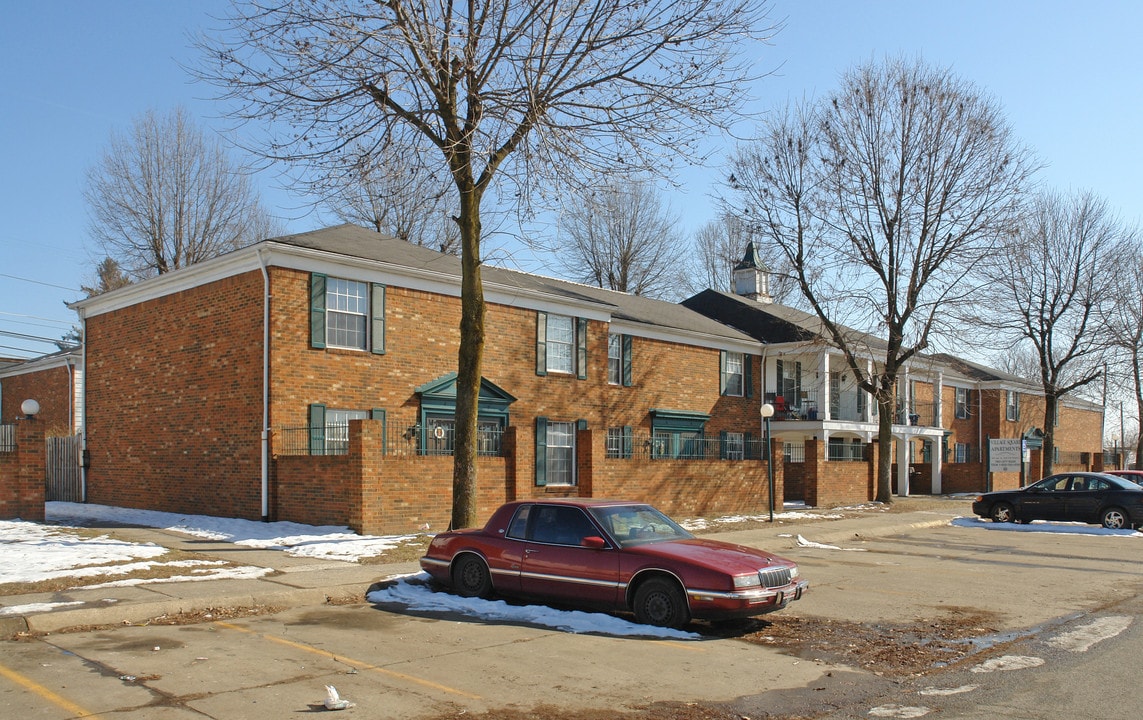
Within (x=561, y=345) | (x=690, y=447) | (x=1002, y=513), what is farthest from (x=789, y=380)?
(x=561, y=345)

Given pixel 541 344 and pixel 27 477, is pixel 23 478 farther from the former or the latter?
pixel 541 344

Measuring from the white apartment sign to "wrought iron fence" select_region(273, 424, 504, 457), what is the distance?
19300 millimetres

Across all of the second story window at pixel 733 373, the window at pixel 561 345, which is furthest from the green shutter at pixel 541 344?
the second story window at pixel 733 373

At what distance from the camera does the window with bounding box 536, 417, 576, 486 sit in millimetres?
24453

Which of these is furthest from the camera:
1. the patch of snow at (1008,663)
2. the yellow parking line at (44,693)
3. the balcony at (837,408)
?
the balcony at (837,408)

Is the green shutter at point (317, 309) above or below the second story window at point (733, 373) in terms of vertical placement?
above

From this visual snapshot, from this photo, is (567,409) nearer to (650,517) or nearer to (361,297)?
(361,297)

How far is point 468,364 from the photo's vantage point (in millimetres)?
14852

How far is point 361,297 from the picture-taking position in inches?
820

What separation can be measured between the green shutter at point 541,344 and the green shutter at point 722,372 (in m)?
9.73

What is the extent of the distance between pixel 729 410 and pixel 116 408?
19.9 metres

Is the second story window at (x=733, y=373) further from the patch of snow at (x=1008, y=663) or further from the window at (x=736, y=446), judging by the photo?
the patch of snow at (x=1008, y=663)

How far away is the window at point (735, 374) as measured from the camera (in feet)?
109

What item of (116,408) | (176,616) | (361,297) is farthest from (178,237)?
(176,616)
